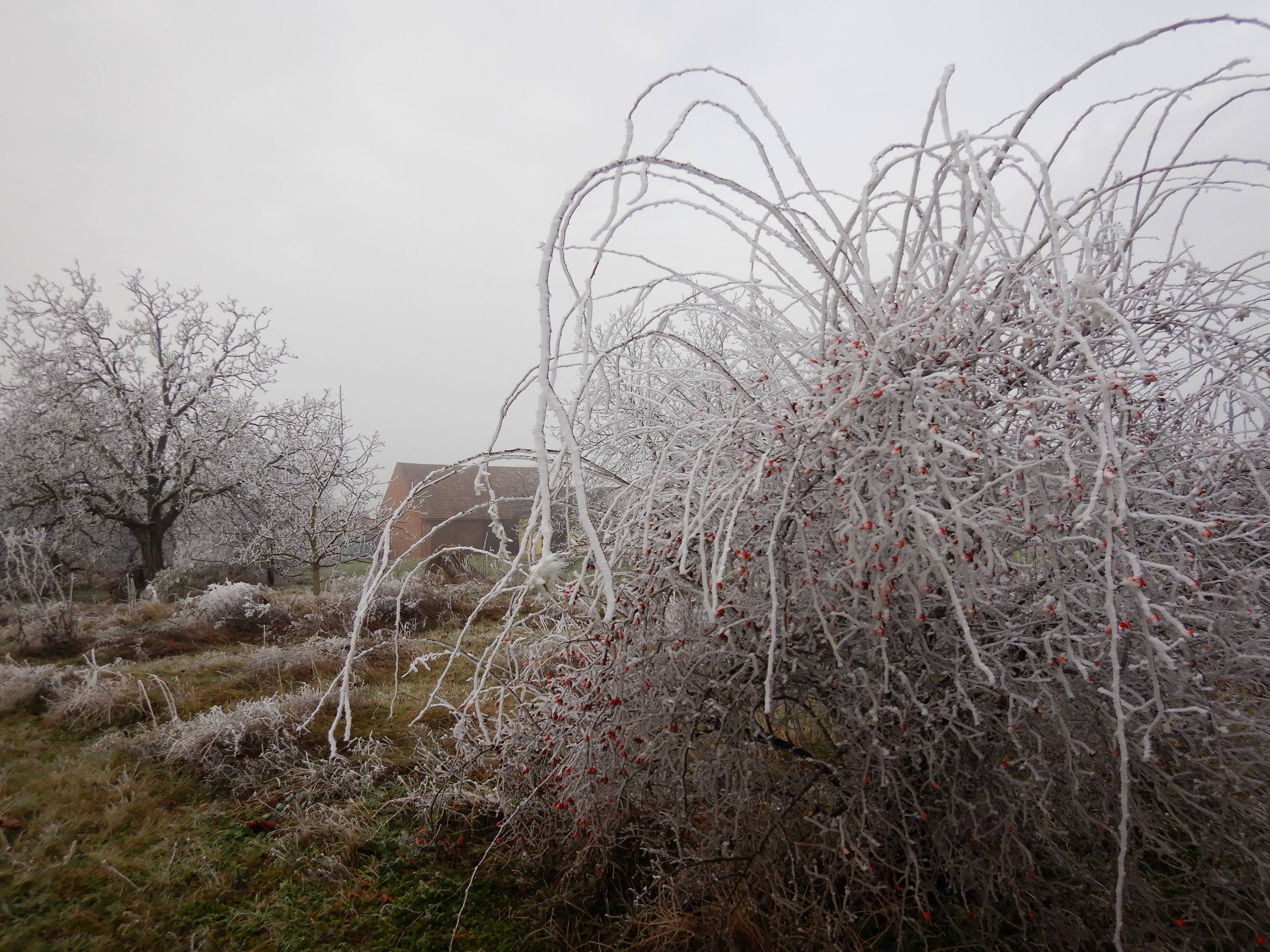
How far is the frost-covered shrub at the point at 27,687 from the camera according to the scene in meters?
4.30

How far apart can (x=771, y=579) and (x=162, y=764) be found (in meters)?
3.86

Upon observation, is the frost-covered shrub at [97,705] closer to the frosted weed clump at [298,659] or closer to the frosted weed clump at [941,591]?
the frosted weed clump at [298,659]

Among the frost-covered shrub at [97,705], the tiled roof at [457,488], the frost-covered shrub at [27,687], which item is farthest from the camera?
the tiled roof at [457,488]

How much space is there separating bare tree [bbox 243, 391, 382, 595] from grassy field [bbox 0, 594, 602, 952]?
7205 millimetres

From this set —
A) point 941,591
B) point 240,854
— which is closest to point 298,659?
point 240,854

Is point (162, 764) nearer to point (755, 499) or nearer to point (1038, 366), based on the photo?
point (755, 499)

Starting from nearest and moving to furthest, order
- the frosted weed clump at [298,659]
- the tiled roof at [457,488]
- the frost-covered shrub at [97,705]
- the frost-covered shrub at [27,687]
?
1. the frost-covered shrub at [97,705]
2. the frost-covered shrub at [27,687]
3. the frosted weed clump at [298,659]
4. the tiled roof at [457,488]

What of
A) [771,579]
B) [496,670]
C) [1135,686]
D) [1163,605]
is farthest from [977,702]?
[496,670]

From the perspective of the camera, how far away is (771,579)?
1.12m

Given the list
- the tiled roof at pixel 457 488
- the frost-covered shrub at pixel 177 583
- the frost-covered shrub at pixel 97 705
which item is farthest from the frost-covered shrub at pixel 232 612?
the tiled roof at pixel 457 488

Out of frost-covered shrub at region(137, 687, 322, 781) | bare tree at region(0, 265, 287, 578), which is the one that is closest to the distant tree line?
bare tree at region(0, 265, 287, 578)

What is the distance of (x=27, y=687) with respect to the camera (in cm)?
439

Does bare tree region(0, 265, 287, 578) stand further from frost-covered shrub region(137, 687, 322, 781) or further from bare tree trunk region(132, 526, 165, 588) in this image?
frost-covered shrub region(137, 687, 322, 781)

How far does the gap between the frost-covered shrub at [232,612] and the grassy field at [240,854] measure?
3.26 m
